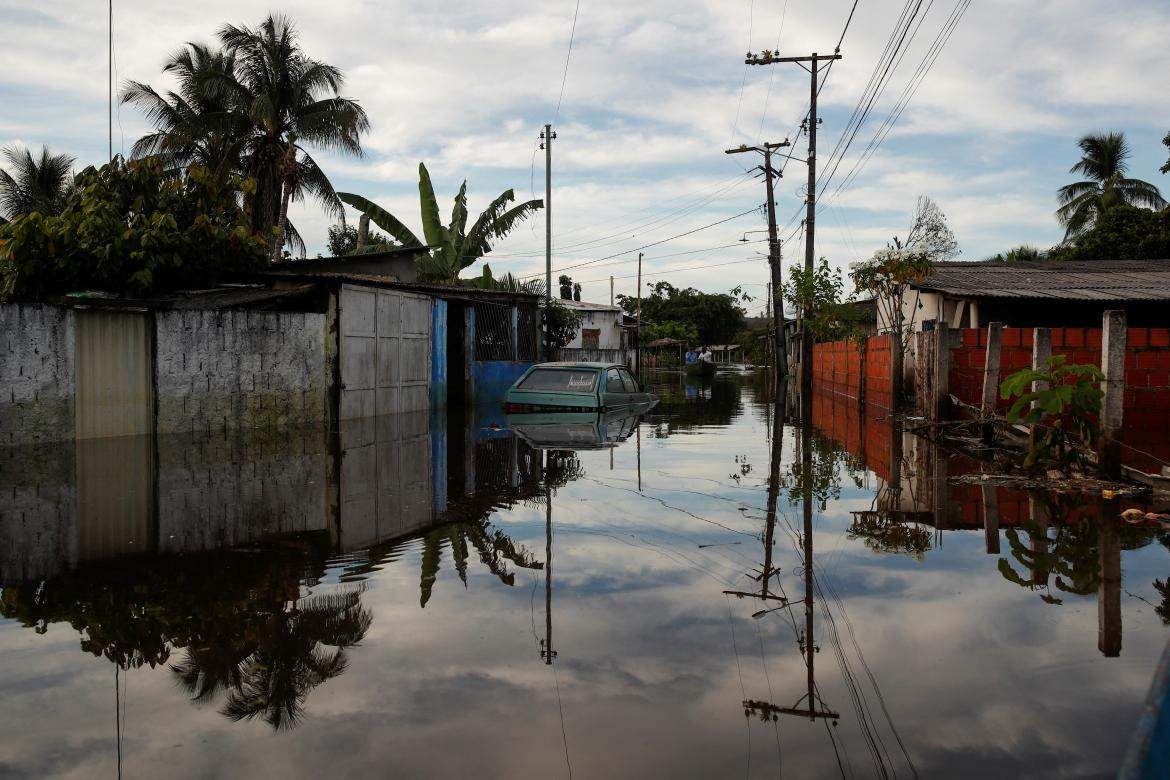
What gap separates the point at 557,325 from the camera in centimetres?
3198

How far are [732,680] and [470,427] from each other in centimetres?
1346

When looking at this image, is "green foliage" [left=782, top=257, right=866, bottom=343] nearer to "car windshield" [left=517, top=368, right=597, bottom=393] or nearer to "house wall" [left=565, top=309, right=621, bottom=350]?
"car windshield" [left=517, top=368, right=597, bottom=393]

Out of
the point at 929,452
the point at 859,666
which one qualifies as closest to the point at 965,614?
the point at 859,666

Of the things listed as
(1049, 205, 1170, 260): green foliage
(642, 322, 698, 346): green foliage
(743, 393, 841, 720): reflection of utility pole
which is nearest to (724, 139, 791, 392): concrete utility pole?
(1049, 205, 1170, 260): green foliage

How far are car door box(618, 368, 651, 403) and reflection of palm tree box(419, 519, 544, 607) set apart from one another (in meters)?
11.6

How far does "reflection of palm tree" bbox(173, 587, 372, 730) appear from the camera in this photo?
12.4ft

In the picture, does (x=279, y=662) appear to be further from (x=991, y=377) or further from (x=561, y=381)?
(x=561, y=381)

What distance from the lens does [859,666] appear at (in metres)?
4.25

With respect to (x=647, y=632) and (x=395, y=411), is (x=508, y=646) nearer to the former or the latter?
(x=647, y=632)

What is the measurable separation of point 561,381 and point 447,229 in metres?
11.7

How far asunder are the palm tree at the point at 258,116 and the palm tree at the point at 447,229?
437 centimetres

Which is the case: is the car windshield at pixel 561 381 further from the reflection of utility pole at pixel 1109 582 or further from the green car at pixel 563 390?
the reflection of utility pole at pixel 1109 582

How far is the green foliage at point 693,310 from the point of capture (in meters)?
88.2

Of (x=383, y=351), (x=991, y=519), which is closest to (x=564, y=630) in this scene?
(x=991, y=519)
